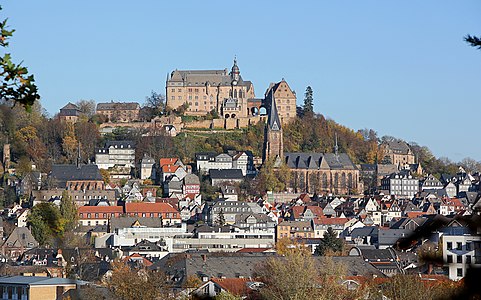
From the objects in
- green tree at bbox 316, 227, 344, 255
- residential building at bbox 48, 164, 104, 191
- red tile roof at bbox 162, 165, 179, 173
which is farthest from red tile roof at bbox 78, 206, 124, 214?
green tree at bbox 316, 227, 344, 255

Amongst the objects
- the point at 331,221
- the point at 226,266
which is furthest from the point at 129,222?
the point at 226,266

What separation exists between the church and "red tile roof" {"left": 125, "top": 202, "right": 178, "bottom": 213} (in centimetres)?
1638

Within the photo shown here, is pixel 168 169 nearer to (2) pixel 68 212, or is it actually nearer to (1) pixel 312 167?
(1) pixel 312 167

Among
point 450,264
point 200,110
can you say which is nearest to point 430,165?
point 200,110

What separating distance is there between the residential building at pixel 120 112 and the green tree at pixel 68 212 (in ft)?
94.5

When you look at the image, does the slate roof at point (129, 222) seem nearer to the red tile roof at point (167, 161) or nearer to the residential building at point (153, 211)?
the residential building at point (153, 211)

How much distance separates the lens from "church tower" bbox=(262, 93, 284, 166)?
9544 centimetres

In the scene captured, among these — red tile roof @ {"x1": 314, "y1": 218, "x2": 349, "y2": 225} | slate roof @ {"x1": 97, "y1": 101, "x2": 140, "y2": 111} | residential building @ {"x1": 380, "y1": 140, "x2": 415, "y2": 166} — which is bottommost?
red tile roof @ {"x1": 314, "y1": 218, "x2": 349, "y2": 225}

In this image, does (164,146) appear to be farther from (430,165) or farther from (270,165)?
(430,165)

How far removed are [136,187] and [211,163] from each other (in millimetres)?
7875

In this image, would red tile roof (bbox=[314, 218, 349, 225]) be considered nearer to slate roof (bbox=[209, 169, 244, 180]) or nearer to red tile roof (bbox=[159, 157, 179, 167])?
slate roof (bbox=[209, 169, 244, 180])

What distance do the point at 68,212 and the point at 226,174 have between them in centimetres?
2419

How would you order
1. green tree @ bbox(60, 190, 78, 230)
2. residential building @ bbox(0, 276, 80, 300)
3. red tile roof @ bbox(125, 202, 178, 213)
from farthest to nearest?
red tile roof @ bbox(125, 202, 178, 213) < green tree @ bbox(60, 190, 78, 230) < residential building @ bbox(0, 276, 80, 300)

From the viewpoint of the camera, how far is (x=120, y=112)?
104562 mm
